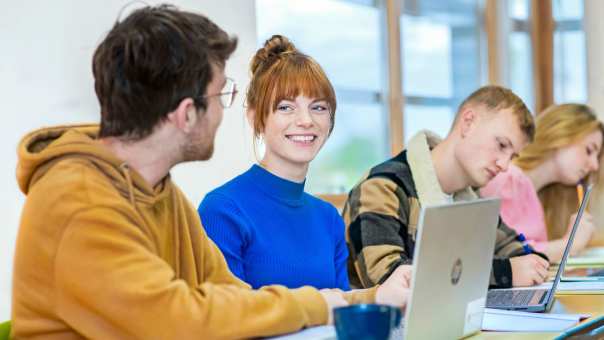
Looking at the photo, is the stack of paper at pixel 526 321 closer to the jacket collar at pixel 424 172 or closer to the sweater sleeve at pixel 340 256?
the sweater sleeve at pixel 340 256

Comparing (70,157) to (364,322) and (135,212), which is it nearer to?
(135,212)

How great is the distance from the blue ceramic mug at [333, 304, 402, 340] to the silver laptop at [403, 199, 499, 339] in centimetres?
25

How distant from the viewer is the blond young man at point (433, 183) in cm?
231

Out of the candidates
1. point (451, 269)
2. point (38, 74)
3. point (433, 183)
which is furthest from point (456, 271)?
point (38, 74)

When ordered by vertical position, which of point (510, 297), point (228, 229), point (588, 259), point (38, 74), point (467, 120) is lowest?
point (588, 259)

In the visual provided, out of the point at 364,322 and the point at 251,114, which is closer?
the point at 364,322

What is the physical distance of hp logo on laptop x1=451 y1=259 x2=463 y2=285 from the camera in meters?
1.48

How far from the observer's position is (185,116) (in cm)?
143

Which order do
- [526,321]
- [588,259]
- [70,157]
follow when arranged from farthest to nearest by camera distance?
[588,259] → [526,321] → [70,157]

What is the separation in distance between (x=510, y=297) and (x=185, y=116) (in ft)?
3.49

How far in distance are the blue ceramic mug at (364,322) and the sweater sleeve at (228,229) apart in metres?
0.89

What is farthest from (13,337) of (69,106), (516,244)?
(516,244)

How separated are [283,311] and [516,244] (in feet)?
5.61

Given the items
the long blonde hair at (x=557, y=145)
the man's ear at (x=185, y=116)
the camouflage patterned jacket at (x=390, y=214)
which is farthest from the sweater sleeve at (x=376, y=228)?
the long blonde hair at (x=557, y=145)
